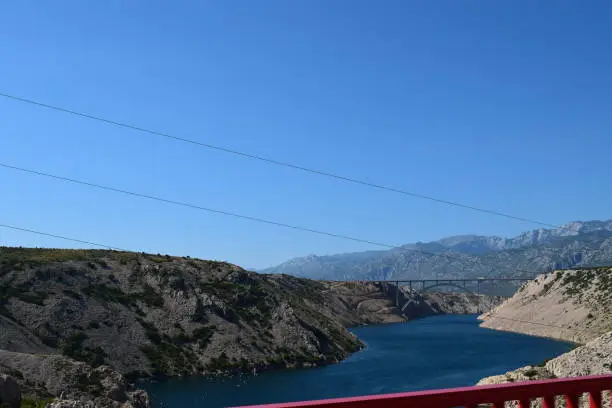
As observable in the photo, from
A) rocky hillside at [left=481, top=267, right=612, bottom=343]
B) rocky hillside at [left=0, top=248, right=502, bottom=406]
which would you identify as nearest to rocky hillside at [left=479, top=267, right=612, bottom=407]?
rocky hillside at [left=481, top=267, right=612, bottom=343]

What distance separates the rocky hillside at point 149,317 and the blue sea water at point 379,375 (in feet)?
15.2

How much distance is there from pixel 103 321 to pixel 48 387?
43169mm

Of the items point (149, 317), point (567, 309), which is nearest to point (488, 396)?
point (149, 317)

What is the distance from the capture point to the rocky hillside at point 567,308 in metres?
145

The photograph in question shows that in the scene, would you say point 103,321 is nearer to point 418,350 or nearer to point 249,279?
point 249,279

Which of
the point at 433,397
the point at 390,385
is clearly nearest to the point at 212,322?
the point at 390,385

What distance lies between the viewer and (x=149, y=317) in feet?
335

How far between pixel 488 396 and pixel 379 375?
317ft

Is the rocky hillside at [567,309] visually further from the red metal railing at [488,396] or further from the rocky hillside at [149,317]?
the red metal railing at [488,396]

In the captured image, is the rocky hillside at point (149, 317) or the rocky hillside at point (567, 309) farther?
the rocky hillside at point (567, 309)

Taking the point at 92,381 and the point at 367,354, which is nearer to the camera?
the point at 92,381

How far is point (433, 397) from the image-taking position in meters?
7.32

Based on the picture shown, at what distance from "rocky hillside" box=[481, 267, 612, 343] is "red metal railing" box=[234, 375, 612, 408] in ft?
458

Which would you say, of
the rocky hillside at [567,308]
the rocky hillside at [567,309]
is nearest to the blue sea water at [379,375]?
the rocky hillside at [567,309]
